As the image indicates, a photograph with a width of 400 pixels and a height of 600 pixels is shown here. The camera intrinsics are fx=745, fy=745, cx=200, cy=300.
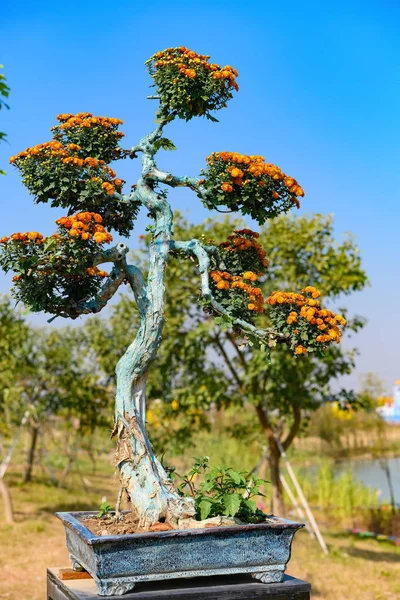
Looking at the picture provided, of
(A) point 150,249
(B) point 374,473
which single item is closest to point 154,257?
(A) point 150,249

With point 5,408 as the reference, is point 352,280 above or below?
above

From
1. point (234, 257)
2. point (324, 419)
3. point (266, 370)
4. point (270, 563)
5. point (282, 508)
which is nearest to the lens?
point (270, 563)

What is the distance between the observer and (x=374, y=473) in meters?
15.1

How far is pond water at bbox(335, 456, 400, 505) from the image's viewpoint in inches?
518

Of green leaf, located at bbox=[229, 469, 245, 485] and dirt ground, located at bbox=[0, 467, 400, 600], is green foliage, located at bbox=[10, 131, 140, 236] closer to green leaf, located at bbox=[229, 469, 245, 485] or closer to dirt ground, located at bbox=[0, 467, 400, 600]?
green leaf, located at bbox=[229, 469, 245, 485]

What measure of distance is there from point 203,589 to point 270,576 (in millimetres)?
321

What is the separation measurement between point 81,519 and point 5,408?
6.92 m

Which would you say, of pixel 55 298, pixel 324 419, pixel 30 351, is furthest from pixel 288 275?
pixel 324 419

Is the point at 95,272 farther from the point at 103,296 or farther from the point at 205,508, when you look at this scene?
the point at 205,508

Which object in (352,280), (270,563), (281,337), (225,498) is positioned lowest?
(270,563)

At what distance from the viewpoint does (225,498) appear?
3402mm

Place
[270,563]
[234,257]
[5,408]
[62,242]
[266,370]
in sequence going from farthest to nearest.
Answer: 1. [5,408]
2. [266,370]
3. [234,257]
4. [62,242]
5. [270,563]

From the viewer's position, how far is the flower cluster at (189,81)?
379cm

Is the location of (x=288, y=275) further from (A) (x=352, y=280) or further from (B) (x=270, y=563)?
(B) (x=270, y=563)
